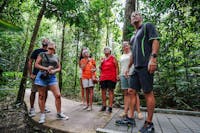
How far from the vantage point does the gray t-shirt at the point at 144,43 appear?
3.64m

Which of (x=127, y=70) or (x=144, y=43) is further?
(x=127, y=70)

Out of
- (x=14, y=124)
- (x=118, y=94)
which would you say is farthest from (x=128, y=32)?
(x=14, y=124)

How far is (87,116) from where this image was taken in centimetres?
519

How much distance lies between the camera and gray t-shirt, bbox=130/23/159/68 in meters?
3.64

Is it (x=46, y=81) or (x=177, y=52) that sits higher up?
(x=177, y=52)

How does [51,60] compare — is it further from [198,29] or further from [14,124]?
→ [198,29]

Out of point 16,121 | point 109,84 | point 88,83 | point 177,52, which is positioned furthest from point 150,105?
point 177,52

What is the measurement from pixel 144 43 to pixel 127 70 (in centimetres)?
97

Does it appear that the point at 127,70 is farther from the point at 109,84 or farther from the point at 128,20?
the point at 128,20

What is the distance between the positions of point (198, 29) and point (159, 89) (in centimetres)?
244

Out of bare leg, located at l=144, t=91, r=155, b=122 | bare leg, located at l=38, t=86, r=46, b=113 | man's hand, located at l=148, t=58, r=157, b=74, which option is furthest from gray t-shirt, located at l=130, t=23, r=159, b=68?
bare leg, located at l=38, t=86, r=46, b=113

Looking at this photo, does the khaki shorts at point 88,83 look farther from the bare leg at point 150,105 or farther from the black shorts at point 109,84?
the bare leg at point 150,105

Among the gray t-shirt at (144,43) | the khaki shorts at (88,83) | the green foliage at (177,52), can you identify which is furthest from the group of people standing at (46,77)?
the green foliage at (177,52)

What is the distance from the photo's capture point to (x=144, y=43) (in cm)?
373
